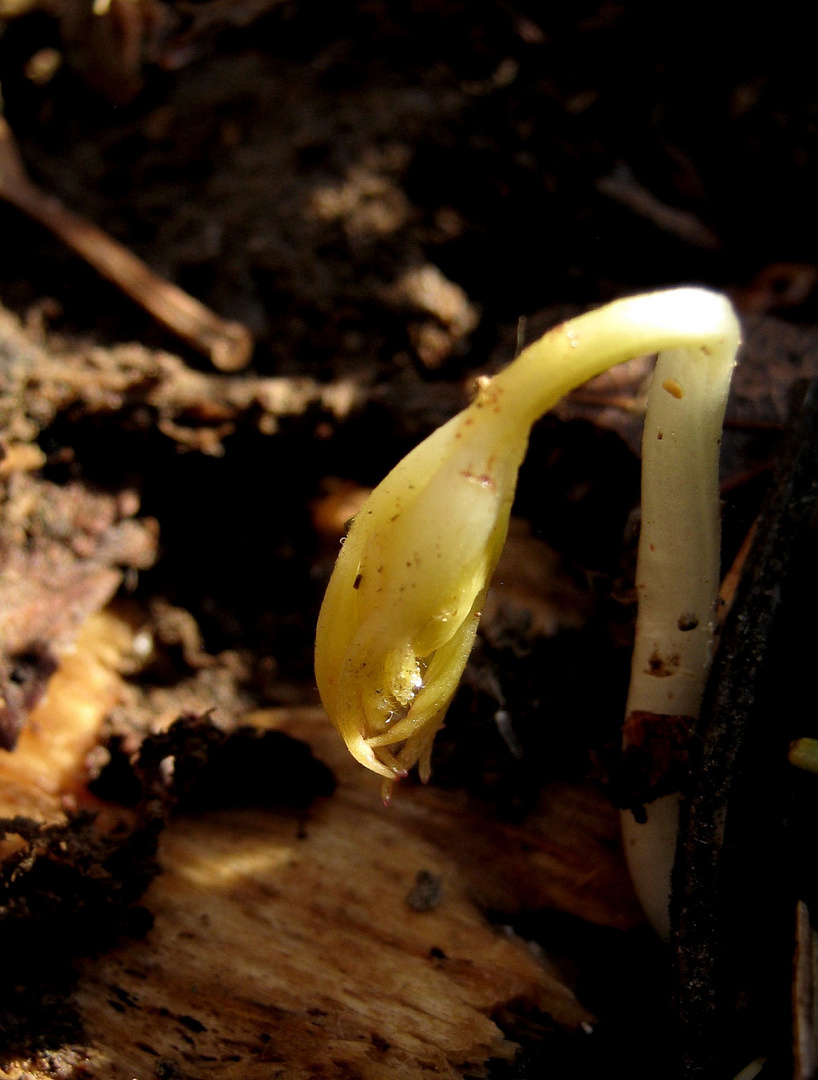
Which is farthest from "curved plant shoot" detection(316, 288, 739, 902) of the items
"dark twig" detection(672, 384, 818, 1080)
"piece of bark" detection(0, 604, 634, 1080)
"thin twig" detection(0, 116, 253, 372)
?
"thin twig" detection(0, 116, 253, 372)

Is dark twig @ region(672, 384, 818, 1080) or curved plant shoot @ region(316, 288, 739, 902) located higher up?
curved plant shoot @ region(316, 288, 739, 902)

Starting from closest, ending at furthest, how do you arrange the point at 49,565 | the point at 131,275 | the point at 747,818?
the point at 747,818 → the point at 49,565 → the point at 131,275

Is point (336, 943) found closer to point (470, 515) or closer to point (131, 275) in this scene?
point (470, 515)

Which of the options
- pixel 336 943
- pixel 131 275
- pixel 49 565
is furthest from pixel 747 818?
pixel 131 275

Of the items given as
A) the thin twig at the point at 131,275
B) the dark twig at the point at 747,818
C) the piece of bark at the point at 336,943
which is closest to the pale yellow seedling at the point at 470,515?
the dark twig at the point at 747,818

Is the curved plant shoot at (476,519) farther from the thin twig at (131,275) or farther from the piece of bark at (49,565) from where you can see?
the thin twig at (131,275)

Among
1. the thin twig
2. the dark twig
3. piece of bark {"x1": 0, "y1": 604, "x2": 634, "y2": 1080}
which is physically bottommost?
piece of bark {"x1": 0, "y1": 604, "x2": 634, "y2": 1080}

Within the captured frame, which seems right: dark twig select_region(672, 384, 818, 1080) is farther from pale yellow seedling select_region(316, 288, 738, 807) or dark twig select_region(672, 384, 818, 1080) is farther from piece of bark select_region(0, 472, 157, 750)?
piece of bark select_region(0, 472, 157, 750)

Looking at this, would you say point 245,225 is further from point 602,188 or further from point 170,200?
point 602,188
